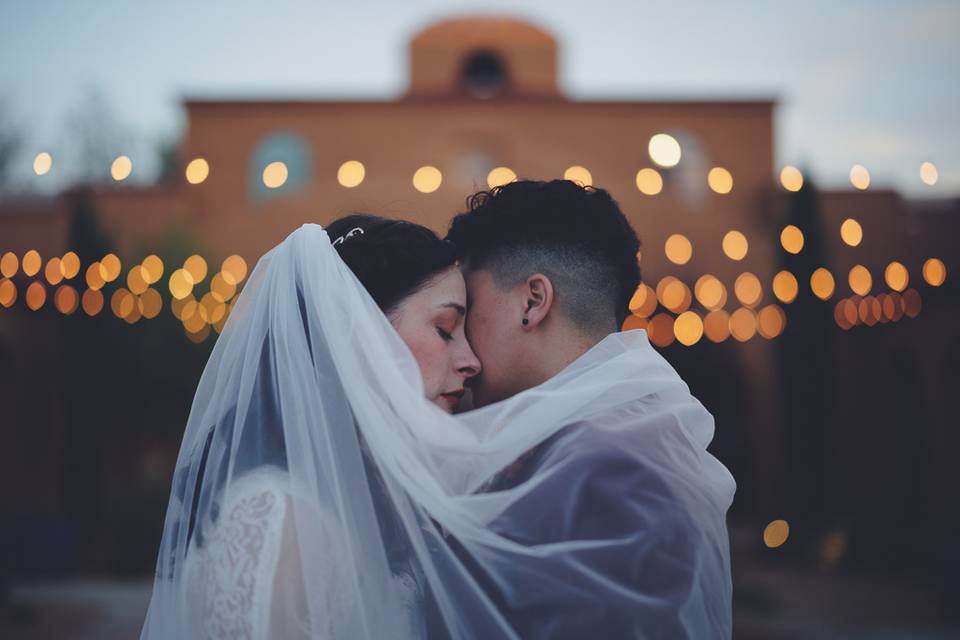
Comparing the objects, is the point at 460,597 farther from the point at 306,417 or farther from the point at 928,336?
the point at 928,336

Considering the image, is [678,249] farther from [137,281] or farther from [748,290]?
[137,281]

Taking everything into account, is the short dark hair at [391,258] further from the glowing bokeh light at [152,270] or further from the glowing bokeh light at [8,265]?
the glowing bokeh light at [152,270]

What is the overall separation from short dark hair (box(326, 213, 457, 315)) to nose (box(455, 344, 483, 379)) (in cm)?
25

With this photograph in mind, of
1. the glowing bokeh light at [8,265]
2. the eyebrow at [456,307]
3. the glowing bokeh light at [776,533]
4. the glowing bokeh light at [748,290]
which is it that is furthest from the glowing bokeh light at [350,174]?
the glowing bokeh light at [748,290]

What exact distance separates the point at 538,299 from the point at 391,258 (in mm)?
469

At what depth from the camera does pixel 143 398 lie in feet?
43.4

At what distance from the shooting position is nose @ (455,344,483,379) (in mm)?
2533

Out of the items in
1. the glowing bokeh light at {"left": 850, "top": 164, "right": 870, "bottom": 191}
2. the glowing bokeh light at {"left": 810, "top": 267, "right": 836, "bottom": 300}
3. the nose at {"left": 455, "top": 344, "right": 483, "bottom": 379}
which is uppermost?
the glowing bokeh light at {"left": 850, "top": 164, "right": 870, "bottom": 191}

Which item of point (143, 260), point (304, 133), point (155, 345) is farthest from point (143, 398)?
point (304, 133)

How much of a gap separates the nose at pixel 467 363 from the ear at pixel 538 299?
0.61 ft

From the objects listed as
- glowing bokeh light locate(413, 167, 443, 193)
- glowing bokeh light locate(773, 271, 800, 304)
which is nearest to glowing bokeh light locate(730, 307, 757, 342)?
glowing bokeh light locate(773, 271, 800, 304)

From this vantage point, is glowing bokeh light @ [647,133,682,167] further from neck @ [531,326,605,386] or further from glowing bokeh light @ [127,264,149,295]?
glowing bokeh light @ [127,264,149,295]

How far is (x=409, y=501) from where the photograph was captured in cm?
207

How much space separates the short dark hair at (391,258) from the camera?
8.08 feet
